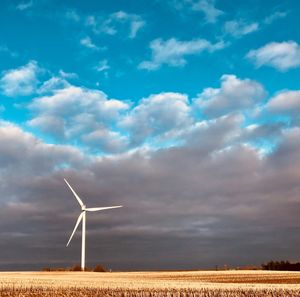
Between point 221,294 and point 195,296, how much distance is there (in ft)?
9.11

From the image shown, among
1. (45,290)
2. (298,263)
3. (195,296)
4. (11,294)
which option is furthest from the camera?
(298,263)

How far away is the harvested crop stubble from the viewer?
47562 mm

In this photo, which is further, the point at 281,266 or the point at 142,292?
the point at 281,266

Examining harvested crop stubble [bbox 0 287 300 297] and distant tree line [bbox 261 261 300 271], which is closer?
harvested crop stubble [bbox 0 287 300 297]

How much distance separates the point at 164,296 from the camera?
4688 cm

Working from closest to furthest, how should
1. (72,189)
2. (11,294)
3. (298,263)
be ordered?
(11,294) → (72,189) → (298,263)

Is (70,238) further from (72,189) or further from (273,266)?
(273,266)

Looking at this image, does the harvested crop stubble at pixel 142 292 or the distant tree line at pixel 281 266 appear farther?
the distant tree line at pixel 281 266

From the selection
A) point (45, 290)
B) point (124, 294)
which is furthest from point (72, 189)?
point (124, 294)

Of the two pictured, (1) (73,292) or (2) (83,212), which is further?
(2) (83,212)

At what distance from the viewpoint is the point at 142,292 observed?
160 feet

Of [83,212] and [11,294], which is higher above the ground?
[83,212]

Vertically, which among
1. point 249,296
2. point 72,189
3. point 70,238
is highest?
point 72,189

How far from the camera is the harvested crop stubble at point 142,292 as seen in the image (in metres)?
47.6
